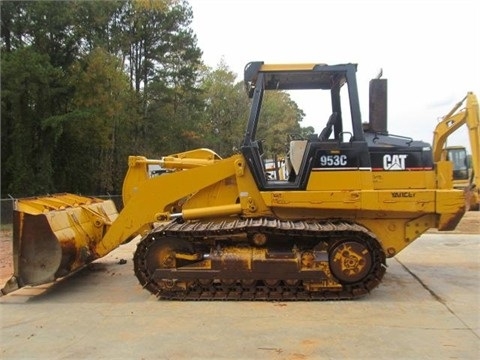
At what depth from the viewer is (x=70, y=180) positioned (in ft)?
86.6

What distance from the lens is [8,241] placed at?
11938 mm

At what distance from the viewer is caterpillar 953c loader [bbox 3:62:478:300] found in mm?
5938

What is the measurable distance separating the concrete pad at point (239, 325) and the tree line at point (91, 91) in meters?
10.9

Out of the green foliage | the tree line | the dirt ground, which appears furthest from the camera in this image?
the tree line

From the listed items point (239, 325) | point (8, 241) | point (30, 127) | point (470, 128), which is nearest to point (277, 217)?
point (239, 325)

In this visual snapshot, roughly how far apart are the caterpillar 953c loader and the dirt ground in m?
1.94

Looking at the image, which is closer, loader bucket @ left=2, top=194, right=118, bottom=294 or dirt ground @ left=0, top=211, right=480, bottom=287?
loader bucket @ left=2, top=194, right=118, bottom=294

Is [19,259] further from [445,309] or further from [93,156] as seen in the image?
[93,156]

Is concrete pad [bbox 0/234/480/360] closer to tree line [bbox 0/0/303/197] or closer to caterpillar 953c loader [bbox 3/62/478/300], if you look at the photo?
caterpillar 953c loader [bbox 3/62/478/300]

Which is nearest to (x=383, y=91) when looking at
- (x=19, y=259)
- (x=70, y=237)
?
(x=70, y=237)

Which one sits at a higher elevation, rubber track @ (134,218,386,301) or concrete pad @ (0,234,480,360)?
rubber track @ (134,218,386,301)

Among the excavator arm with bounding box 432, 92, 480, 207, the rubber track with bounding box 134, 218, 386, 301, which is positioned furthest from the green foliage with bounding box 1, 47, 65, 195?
the excavator arm with bounding box 432, 92, 480, 207

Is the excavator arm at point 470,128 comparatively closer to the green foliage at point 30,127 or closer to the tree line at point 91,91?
the tree line at point 91,91

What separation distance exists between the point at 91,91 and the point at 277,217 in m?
19.2
